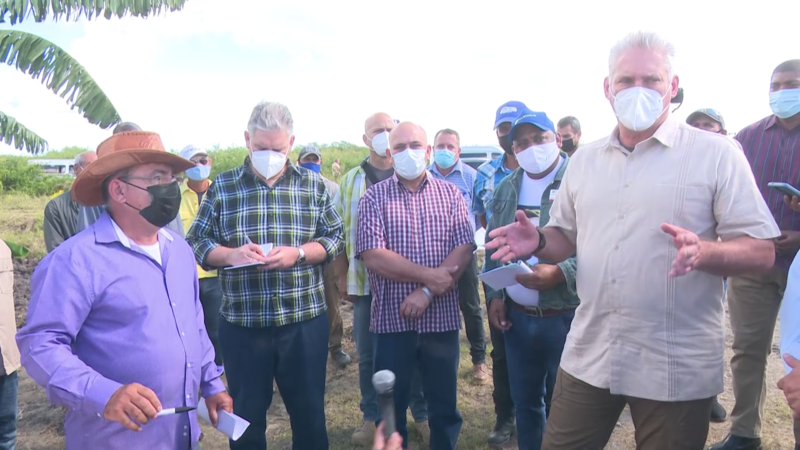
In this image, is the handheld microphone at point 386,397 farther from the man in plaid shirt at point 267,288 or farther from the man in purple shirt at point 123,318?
the man in plaid shirt at point 267,288

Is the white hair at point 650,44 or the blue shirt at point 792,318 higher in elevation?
the white hair at point 650,44

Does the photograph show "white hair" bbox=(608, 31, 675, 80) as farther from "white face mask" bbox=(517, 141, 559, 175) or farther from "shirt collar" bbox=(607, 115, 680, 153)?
Answer: "white face mask" bbox=(517, 141, 559, 175)

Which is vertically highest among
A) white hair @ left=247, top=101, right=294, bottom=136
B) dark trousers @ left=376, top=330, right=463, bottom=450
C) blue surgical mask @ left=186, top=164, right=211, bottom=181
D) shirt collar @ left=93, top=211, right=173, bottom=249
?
white hair @ left=247, top=101, right=294, bottom=136

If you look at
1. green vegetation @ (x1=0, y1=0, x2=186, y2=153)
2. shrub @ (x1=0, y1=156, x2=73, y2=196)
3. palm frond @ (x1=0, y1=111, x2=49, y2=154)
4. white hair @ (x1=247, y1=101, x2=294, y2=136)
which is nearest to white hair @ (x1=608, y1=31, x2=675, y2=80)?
white hair @ (x1=247, y1=101, x2=294, y2=136)

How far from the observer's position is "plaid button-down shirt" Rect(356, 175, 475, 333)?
3406mm

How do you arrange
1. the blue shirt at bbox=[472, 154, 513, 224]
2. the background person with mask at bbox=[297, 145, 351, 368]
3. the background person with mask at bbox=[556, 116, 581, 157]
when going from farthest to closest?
the background person with mask at bbox=[556, 116, 581, 157] → the background person with mask at bbox=[297, 145, 351, 368] → the blue shirt at bbox=[472, 154, 513, 224]

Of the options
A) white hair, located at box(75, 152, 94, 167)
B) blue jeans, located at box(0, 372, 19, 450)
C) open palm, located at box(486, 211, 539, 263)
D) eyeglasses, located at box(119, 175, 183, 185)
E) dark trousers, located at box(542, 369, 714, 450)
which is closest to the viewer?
dark trousers, located at box(542, 369, 714, 450)

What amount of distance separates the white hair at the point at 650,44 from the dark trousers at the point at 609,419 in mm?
1417

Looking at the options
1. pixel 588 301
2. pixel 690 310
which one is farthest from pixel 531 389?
pixel 690 310

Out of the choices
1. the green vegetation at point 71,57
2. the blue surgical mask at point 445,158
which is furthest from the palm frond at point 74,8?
the blue surgical mask at point 445,158

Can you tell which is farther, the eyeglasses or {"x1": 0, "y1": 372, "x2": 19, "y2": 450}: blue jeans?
{"x1": 0, "y1": 372, "x2": 19, "y2": 450}: blue jeans

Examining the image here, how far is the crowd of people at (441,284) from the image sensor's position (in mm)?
2096

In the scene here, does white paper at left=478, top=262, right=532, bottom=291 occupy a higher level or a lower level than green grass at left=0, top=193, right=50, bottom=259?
higher

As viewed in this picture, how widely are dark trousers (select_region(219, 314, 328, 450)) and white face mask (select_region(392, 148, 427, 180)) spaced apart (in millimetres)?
1107
